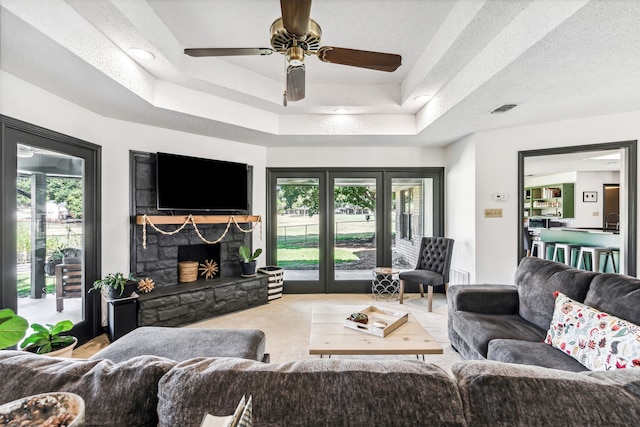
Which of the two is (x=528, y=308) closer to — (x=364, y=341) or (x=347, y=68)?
(x=364, y=341)

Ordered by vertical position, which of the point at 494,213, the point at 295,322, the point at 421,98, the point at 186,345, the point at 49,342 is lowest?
the point at 295,322

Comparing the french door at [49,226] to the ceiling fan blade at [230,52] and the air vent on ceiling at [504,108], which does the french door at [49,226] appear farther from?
the air vent on ceiling at [504,108]

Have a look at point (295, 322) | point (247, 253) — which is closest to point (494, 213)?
point (295, 322)

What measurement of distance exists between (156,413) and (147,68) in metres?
2.91

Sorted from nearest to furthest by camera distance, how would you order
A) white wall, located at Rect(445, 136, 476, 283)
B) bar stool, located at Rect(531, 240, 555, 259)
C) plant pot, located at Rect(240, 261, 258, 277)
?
white wall, located at Rect(445, 136, 476, 283), plant pot, located at Rect(240, 261, 258, 277), bar stool, located at Rect(531, 240, 555, 259)

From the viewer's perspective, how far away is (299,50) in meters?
1.76

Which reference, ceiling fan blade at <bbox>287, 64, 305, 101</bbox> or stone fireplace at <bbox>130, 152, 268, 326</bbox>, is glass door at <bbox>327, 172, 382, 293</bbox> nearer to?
stone fireplace at <bbox>130, 152, 268, 326</bbox>

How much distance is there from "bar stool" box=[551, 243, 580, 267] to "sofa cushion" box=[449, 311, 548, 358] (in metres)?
3.78

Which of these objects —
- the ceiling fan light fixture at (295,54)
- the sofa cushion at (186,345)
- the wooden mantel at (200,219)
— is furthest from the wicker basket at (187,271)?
the ceiling fan light fixture at (295,54)

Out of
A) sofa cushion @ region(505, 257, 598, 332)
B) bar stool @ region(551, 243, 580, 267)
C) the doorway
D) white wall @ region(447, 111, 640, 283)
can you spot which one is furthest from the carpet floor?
bar stool @ region(551, 243, 580, 267)

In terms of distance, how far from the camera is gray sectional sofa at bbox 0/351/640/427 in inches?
27.9

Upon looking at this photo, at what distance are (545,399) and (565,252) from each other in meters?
5.84

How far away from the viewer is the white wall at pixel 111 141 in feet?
7.59

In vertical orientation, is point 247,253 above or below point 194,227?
below
